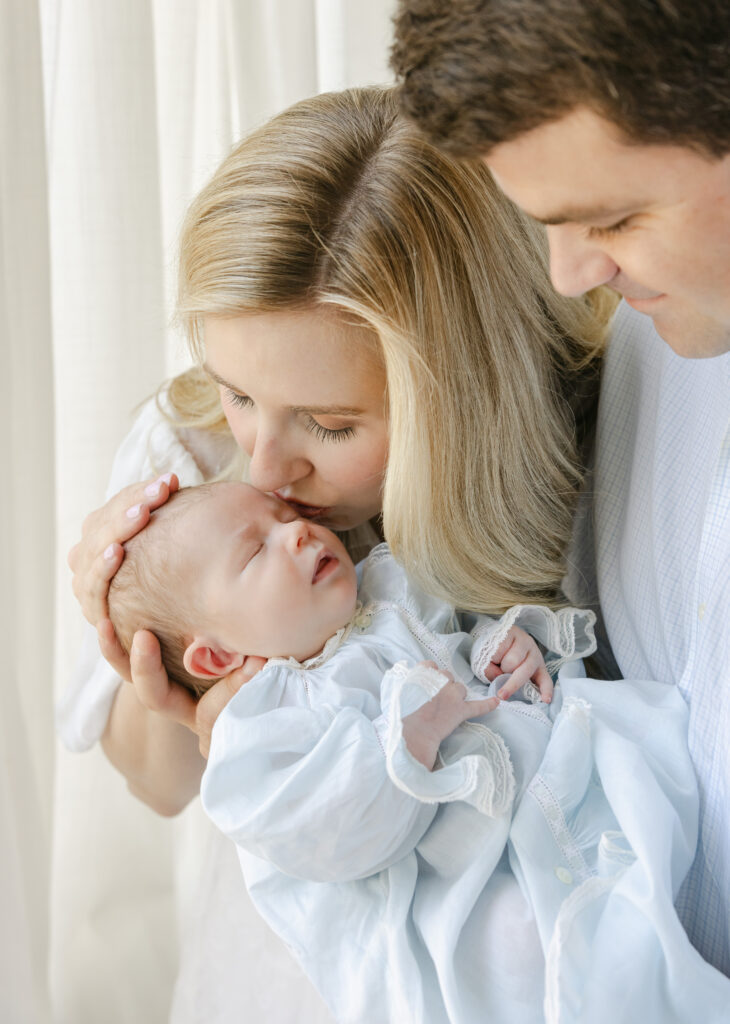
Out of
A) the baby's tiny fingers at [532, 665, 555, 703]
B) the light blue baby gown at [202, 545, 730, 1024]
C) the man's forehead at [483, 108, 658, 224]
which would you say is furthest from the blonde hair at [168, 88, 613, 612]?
the man's forehead at [483, 108, 658, 224]

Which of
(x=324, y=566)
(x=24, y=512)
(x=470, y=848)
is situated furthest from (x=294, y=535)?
(x=24, y=512)

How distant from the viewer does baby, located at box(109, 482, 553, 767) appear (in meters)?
1.23

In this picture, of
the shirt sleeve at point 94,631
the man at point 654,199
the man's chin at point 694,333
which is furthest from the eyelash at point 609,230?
the shirt sleeve at point 94,631

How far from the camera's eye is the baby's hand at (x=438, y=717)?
107cm

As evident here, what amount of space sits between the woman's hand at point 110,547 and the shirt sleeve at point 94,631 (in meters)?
0.18

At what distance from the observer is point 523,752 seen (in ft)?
3.71

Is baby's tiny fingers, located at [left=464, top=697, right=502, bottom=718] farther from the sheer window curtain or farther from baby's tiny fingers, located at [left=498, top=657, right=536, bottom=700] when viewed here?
the sheer window curtain

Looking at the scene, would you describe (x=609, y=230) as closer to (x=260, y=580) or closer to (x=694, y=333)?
(x=694, y=333)

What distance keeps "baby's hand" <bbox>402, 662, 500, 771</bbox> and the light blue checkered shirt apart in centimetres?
20

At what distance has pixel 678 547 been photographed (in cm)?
117

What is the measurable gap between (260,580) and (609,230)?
0.57 m

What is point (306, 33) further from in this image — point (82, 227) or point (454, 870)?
point (454, 870)

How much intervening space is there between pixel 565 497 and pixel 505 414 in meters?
0.15

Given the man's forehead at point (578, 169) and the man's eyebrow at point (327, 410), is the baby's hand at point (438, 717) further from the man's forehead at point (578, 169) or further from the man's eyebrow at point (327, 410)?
the man's forehead at point (578, 169)
